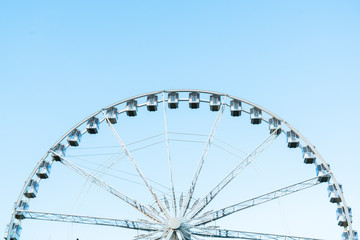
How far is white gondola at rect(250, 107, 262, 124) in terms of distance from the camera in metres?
27.3

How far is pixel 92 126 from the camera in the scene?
91.3ft

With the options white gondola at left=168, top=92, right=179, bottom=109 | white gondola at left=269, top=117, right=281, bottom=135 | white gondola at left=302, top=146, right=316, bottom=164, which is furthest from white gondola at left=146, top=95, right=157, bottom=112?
white gondola at left=302, top=146, right=316, bottom=164

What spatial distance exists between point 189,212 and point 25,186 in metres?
9.13

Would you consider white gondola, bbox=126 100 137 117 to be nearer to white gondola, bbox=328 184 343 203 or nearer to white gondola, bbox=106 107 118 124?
white gondola, bbox=106 107 118 124

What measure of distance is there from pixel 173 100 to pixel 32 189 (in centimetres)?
880

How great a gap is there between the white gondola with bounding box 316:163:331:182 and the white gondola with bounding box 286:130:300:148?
163cm

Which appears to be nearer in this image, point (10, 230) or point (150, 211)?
point (150, 211)

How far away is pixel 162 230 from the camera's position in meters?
22.5

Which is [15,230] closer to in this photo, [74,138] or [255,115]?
[74,138]

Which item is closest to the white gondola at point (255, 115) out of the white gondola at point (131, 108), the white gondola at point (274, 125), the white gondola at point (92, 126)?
the white gondola at point (274, 125)

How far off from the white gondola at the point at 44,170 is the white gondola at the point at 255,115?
440 inches

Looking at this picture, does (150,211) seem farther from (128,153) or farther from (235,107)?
(235,107)

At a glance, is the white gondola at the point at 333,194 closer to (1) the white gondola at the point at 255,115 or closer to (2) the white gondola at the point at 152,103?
(1) the white gondola at the point at 255,115

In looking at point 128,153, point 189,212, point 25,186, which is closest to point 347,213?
point 189,212
